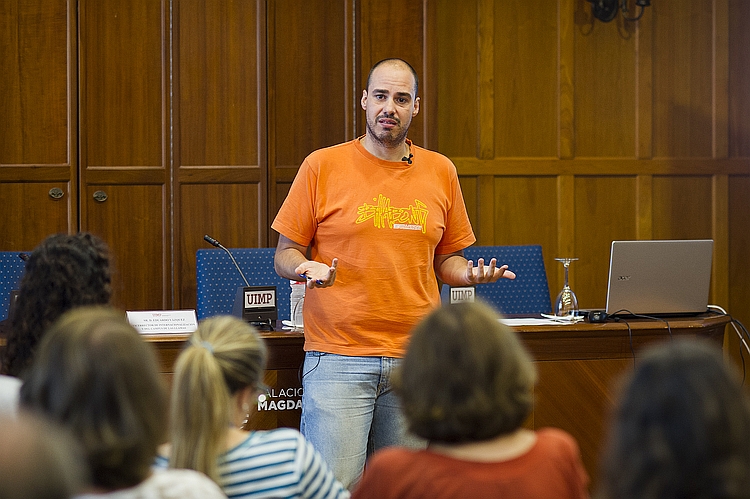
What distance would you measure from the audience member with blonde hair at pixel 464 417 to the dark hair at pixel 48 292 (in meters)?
0.85

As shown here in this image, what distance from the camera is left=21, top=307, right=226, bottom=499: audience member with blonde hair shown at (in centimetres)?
120

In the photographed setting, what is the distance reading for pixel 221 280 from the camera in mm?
4027

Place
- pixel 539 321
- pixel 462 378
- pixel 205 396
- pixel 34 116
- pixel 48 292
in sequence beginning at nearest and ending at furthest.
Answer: pixel 462 378
pixel 205 396
pixel 48 292
pixel 539 321
pixel 34 116

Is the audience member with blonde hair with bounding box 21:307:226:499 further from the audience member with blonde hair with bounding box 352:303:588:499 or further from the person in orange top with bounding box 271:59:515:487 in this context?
the person in orange top with bounding box 271:59:515:487

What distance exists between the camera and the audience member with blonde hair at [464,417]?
136cm

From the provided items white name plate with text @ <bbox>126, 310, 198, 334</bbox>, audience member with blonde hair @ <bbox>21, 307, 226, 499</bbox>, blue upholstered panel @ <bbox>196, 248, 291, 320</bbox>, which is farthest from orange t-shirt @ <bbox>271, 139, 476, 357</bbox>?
audience member with blonde hair @ <bbox>21, 307, 226, 499</bbox>

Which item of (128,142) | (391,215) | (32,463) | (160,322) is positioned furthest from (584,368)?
(32,463)

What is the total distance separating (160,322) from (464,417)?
81.4 inches

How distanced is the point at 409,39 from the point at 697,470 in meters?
4.14

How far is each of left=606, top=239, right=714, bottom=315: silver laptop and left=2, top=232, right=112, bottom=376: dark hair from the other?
207 centimetres

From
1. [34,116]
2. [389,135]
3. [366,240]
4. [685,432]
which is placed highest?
[34,116]

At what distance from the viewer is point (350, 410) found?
267cm

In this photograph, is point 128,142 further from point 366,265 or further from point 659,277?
point 659,277

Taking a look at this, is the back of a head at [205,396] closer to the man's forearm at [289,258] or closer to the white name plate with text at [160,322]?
the man's forearm at [289,258]
